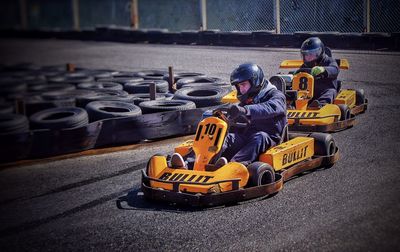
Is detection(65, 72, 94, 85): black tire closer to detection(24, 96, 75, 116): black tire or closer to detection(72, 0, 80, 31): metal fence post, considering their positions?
detection(24, 96, 75, 116): black tire

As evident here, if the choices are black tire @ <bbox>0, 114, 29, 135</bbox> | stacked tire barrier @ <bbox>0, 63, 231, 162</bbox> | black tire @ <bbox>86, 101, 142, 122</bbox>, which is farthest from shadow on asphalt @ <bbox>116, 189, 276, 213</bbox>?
black tire @ <bbox>86, 101, 142, 122</bbox>

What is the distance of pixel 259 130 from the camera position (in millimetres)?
4316

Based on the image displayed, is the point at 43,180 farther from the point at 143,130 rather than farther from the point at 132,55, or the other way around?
the point at 132,55

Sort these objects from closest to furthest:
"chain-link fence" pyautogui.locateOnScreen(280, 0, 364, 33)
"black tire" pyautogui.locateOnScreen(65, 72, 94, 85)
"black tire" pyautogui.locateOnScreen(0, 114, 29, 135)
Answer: "black tire" pyautogui.locateOnScreen(0, 114, 29, 135) → "chain-link fence" pyautogui.locateOnScreen(280, 0, 364, 33) → "black tire" pyautogui.locateOnScreen(65, 72, 94, 85)

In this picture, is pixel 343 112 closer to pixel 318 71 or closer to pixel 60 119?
pixel 318 71

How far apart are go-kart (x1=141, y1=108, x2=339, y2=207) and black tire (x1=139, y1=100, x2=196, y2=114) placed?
193cm

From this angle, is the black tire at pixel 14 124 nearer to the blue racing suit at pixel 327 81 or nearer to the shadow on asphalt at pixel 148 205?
the shadow on asphalt at pixel 148 205

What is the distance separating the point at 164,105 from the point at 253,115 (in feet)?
8.71

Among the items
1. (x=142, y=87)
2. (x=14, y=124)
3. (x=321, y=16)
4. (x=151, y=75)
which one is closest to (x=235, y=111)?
(x=14, y=124)

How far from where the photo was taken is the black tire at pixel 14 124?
513cm

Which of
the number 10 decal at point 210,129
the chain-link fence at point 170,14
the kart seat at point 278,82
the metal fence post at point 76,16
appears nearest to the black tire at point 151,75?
the kart seat at point 278,82

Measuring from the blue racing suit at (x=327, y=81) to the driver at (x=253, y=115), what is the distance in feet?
6.86

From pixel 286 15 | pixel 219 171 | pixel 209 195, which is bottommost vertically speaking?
pixel 209 195

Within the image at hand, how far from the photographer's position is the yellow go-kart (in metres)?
5.73
